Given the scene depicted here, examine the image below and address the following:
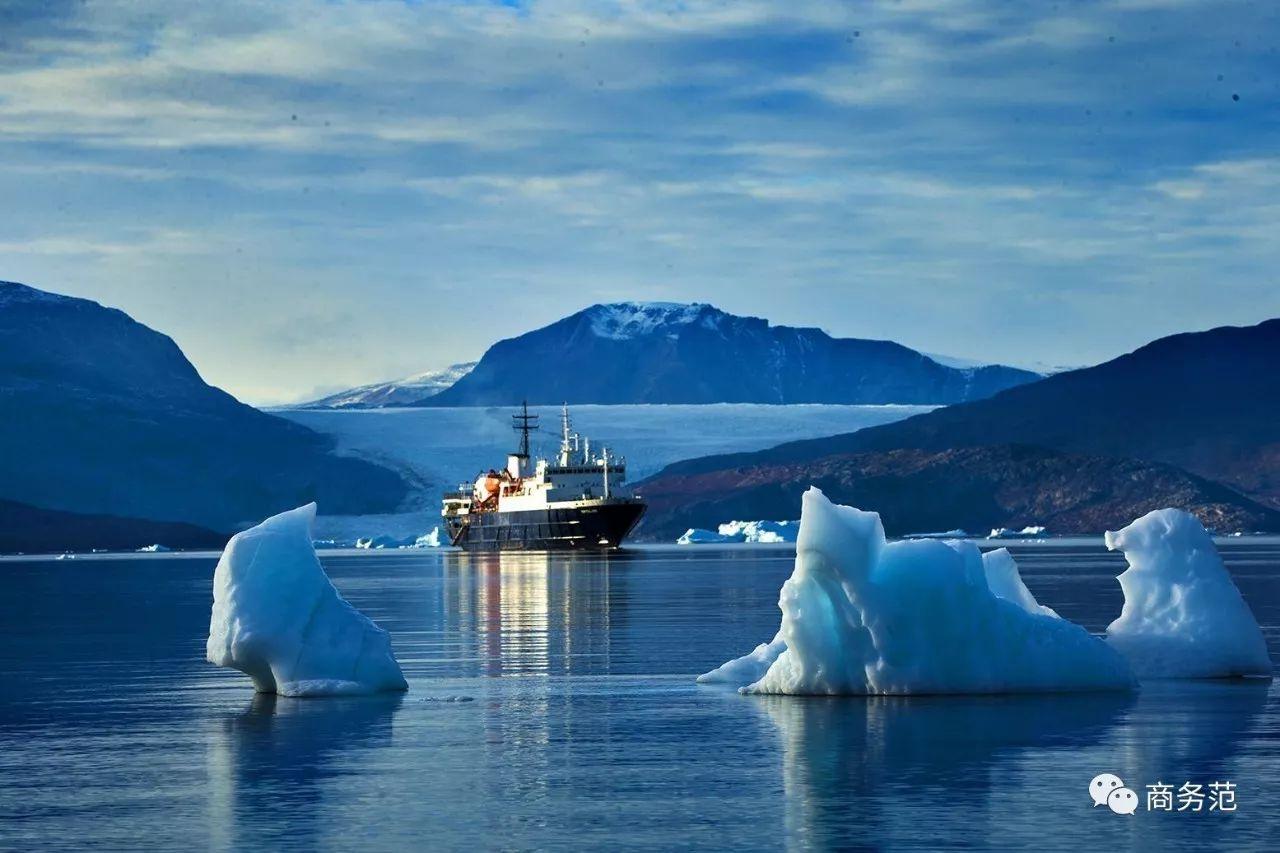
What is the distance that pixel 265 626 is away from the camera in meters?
Answer: 26.7

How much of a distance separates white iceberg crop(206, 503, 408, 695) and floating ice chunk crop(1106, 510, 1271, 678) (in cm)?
968

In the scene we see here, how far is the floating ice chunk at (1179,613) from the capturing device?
2777 centimetres

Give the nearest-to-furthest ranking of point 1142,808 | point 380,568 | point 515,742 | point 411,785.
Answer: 1. point 1142,808
2. point 411,785
3. point 515,742
4. point 380,568

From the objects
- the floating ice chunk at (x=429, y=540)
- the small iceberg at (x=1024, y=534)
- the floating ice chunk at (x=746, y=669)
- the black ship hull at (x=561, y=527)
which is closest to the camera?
the floating ice chunk at (x=746, y=669)

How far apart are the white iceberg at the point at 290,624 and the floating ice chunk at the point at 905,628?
5097mm

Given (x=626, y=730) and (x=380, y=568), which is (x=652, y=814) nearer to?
(x=626, y=730)

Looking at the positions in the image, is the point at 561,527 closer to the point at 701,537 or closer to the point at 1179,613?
the point at 701,537

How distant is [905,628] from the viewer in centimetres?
2505

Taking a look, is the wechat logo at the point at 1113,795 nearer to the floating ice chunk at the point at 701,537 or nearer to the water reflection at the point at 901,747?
the water reflection at the point at 901,747

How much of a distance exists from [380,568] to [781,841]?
81.2 meters

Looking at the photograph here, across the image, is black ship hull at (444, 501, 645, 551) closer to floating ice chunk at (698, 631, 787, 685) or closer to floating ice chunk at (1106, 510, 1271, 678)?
floating ice chunk at (698, 631, 787, 685)

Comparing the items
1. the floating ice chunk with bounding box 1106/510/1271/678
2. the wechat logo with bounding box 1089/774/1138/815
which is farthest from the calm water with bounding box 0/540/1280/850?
the floating ice chunk with bounding box 1106/510/1271/678

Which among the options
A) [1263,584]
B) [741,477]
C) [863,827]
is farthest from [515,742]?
[741,477]

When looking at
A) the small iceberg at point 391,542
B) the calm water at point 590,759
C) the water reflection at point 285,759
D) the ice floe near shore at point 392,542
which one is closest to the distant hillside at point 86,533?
the small iceberg at point 391,542
